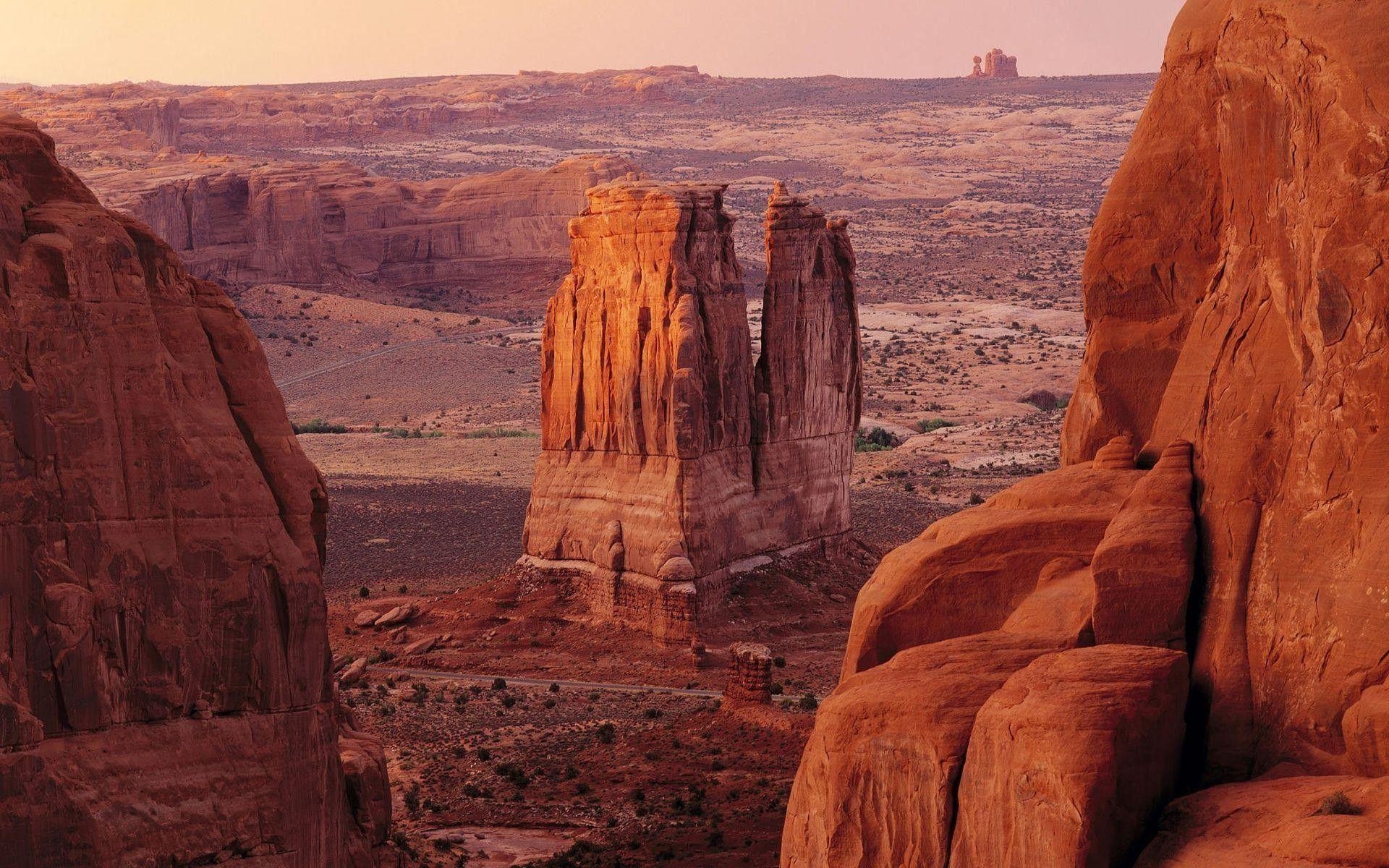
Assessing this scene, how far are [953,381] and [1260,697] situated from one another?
85.3m

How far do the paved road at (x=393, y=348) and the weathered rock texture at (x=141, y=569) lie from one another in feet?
269

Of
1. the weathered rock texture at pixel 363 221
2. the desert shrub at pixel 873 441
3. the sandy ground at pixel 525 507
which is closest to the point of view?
the sandy ground at pixel 525 507

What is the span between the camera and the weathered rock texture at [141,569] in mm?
17734

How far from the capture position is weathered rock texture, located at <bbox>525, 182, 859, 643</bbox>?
44156mm

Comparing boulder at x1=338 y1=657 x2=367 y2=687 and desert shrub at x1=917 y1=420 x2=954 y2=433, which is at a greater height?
boulder at x1=338 y1=657 x2=367 y2=687

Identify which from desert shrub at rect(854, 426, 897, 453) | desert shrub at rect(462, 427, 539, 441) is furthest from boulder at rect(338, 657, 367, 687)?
desert shrub at rect(462, 427, 539, 441)

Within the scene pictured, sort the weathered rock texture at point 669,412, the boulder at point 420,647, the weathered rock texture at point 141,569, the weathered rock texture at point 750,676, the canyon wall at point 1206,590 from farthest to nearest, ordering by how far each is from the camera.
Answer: the boulder at point 420,647 → the weathered rock texture at point 669,412 → the weathered rock texture at point 750,676 → the weathered rock texture at point 141,569 → the canyon wall at point 1206,590

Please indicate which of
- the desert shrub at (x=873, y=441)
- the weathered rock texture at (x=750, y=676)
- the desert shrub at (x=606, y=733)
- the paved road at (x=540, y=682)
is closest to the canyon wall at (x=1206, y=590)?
the weathered rock texture at (x=750, y=676)

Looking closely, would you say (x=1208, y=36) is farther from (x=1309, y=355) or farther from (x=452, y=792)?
(x=452, y=792)

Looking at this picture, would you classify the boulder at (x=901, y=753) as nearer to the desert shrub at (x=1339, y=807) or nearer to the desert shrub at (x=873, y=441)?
the desert shrub at (x=1339, y=807)

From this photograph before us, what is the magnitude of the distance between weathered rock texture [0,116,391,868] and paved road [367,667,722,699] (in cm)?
2038

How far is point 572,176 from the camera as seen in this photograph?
379 ft

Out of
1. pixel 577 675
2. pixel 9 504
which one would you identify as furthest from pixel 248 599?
pixel 577 675

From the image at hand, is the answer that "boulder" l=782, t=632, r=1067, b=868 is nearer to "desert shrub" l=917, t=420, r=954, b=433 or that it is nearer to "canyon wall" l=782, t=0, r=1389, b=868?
"canyon wall" l=782, t=0, r=1389, b=868
